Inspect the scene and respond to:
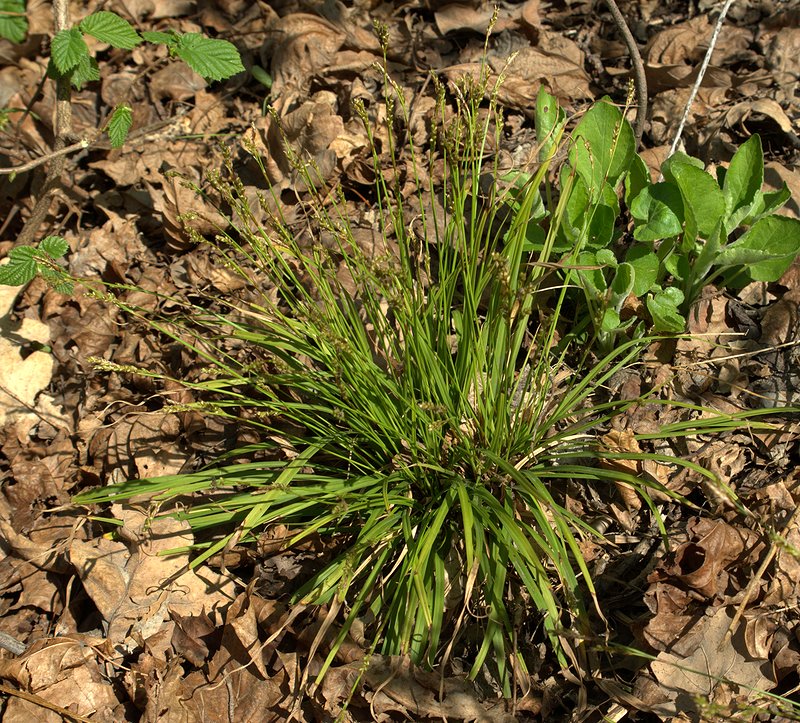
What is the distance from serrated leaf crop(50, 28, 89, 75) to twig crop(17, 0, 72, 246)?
117 mm

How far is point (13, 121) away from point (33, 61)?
509 mm

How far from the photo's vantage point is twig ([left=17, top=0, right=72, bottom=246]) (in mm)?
2484

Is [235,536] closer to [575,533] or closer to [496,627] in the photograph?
[496,627]

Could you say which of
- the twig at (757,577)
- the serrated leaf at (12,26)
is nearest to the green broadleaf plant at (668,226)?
the twig at (757,577)

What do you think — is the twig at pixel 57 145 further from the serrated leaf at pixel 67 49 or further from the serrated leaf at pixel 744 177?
the serrated leaf at pixel 744 177

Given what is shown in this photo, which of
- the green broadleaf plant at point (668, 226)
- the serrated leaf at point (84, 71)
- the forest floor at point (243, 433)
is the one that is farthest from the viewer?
the serrated leaf at point (84, 71)

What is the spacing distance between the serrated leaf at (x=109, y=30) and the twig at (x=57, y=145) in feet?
0.53

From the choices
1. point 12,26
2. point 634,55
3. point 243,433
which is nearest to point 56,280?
point 243,433

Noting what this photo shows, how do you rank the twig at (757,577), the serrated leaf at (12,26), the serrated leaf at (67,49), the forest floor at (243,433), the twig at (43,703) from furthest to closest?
1. the serrated leaf at (12,26)
2. the serrated leaf at (67,49)
3. the twig at (43,703)
4. the forest floor at (243,433)
5. the twig at (757,577)

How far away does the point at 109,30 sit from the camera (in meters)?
2.33

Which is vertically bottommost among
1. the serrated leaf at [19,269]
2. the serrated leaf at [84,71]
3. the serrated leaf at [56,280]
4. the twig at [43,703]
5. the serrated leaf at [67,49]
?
the twig at [43,703]

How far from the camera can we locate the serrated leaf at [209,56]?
2.31 meters

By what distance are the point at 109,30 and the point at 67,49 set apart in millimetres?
153

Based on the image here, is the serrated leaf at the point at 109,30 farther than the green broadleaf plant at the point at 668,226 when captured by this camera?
Yes
